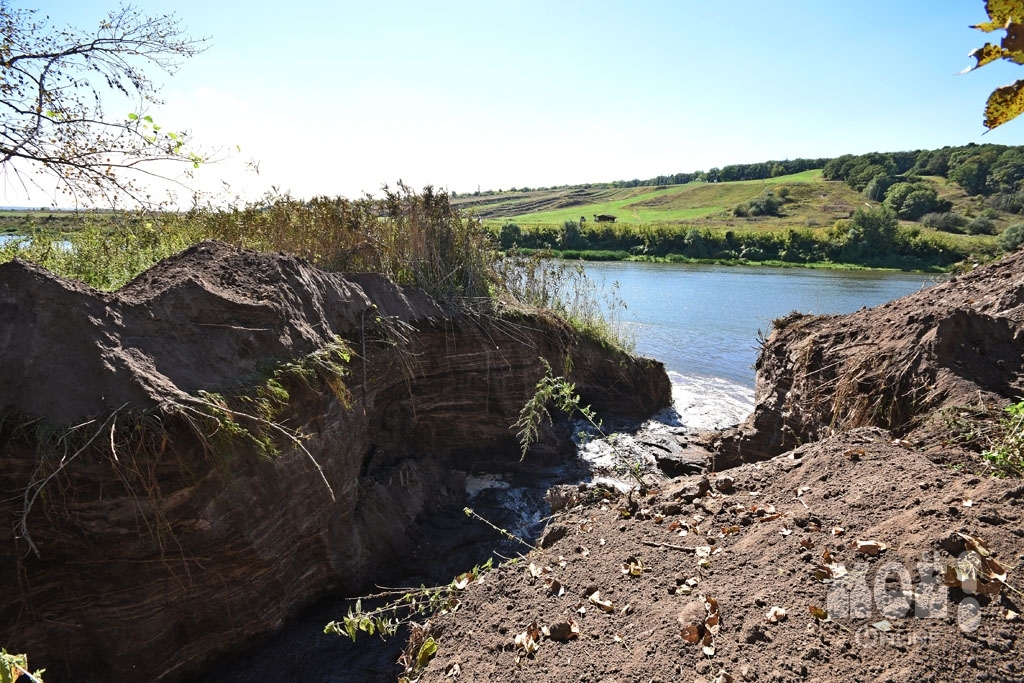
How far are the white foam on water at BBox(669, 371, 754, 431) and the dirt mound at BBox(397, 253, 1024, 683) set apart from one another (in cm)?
675

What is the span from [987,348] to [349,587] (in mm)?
6537

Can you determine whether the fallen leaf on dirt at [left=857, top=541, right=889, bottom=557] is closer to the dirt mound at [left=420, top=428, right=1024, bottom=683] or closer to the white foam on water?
the dirt mound at [left=420, top=428, right=1024, bottom=683]

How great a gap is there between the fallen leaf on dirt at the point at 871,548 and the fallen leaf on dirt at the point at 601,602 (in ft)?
4.26

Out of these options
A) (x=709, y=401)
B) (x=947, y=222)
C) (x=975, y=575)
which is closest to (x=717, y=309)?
(x=709, y=401)

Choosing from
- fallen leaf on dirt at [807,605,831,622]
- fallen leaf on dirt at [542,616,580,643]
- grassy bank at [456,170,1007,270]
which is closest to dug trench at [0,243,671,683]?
fallen leaf on dirt at [542,616,580,643]

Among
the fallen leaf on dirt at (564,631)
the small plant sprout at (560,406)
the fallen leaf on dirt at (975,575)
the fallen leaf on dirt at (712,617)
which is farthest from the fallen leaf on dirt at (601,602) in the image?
the fallen leaf on dirt at (975,575)

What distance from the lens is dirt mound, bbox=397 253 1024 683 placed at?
96.3 inches

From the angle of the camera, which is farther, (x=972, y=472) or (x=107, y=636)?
(x=107, y=636)

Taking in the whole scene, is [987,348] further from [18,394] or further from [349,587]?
[18,394]

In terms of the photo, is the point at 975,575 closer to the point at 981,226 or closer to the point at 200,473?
the point at 200,473

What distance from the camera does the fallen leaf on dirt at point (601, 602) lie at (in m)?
3.26

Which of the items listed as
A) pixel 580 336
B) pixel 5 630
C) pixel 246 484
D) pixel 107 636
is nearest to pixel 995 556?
pixel 246 484

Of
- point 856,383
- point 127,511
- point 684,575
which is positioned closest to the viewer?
point 684,575

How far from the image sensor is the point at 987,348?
555 cm
